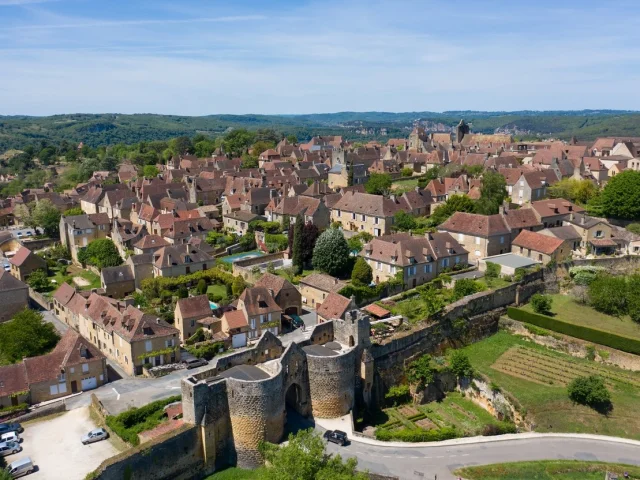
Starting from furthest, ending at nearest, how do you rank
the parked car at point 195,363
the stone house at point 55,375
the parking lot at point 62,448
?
the parked car at point 195,363, the stone house at point 55,375, the parking lot at point 62,448

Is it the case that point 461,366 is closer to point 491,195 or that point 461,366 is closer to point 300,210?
point 491,195

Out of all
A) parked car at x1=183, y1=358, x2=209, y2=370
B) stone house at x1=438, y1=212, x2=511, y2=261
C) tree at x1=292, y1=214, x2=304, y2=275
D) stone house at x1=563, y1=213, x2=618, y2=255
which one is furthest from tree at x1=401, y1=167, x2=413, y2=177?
parked car at x1=183, y1=358, x2=209, y2=370

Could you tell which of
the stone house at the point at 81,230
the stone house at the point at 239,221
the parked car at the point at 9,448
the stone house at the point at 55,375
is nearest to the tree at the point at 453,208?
the stone house at the point at 239,221

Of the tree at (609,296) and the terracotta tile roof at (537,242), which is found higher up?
the terracotta tile roof at (537,242)

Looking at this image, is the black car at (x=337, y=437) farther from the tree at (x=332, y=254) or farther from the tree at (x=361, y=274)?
the tree at (x=332, y=254)

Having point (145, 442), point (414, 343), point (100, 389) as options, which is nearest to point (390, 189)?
point (414, 343)

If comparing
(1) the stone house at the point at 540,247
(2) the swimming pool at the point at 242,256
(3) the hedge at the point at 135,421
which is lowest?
(3) the hedge at the point at 135,421

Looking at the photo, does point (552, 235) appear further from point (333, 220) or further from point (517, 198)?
point (333, 220)
